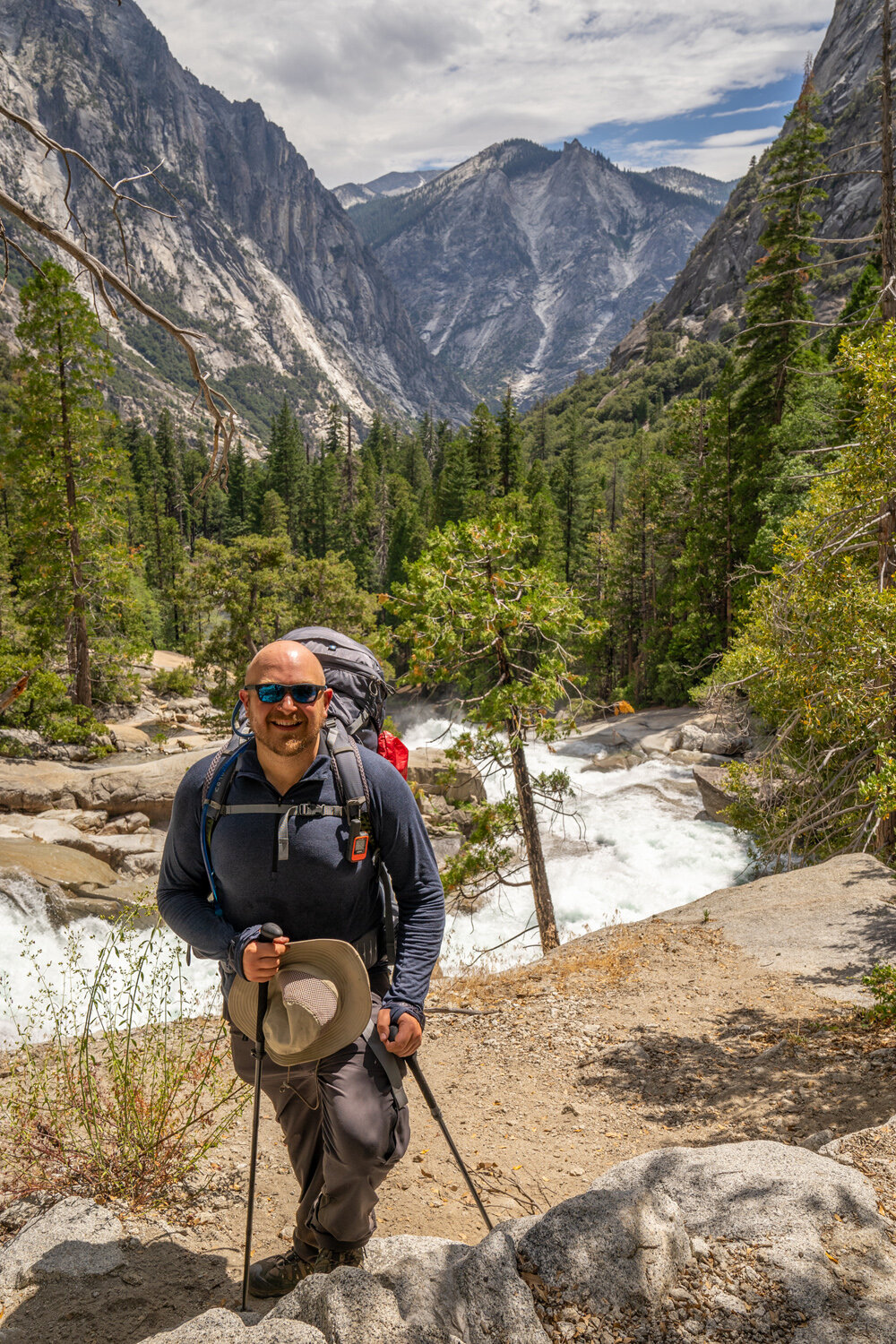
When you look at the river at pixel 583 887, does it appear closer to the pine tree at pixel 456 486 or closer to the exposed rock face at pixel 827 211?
the pine tree at pixel 456 486

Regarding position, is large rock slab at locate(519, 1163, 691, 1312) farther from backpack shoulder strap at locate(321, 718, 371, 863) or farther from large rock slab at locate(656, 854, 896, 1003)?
large rock slab at locate(656, 854, 896, 1003)

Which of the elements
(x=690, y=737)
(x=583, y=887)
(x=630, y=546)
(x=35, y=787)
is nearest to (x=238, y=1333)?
(x=583, y=887)

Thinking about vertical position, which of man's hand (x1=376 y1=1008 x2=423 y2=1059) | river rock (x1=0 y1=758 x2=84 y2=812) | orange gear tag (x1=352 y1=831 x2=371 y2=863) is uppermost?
orange gear tag (x1=352 y1=831 x2=371 y2=863)

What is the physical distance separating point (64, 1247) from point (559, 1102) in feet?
10.5

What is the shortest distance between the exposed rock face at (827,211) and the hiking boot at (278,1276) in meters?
97.2

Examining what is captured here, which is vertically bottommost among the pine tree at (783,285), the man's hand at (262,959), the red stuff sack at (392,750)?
the man's hand at (262,959)

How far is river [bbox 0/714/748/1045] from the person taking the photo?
31.7ft

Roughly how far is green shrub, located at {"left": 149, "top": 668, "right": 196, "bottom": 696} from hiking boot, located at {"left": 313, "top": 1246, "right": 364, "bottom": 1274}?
87.8 ft

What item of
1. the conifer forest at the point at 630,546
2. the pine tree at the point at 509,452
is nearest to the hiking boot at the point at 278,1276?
the conifer forest at the point at 630,546

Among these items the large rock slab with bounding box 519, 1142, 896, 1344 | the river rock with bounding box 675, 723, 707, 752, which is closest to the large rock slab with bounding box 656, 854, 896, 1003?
the large rock slab with bounding box 519, 1142, 896, 1344

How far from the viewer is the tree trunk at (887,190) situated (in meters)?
8.50

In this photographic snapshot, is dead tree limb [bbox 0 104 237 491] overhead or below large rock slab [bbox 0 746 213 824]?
overhead

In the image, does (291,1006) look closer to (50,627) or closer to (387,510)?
(50,627)

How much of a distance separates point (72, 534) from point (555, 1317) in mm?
20739
